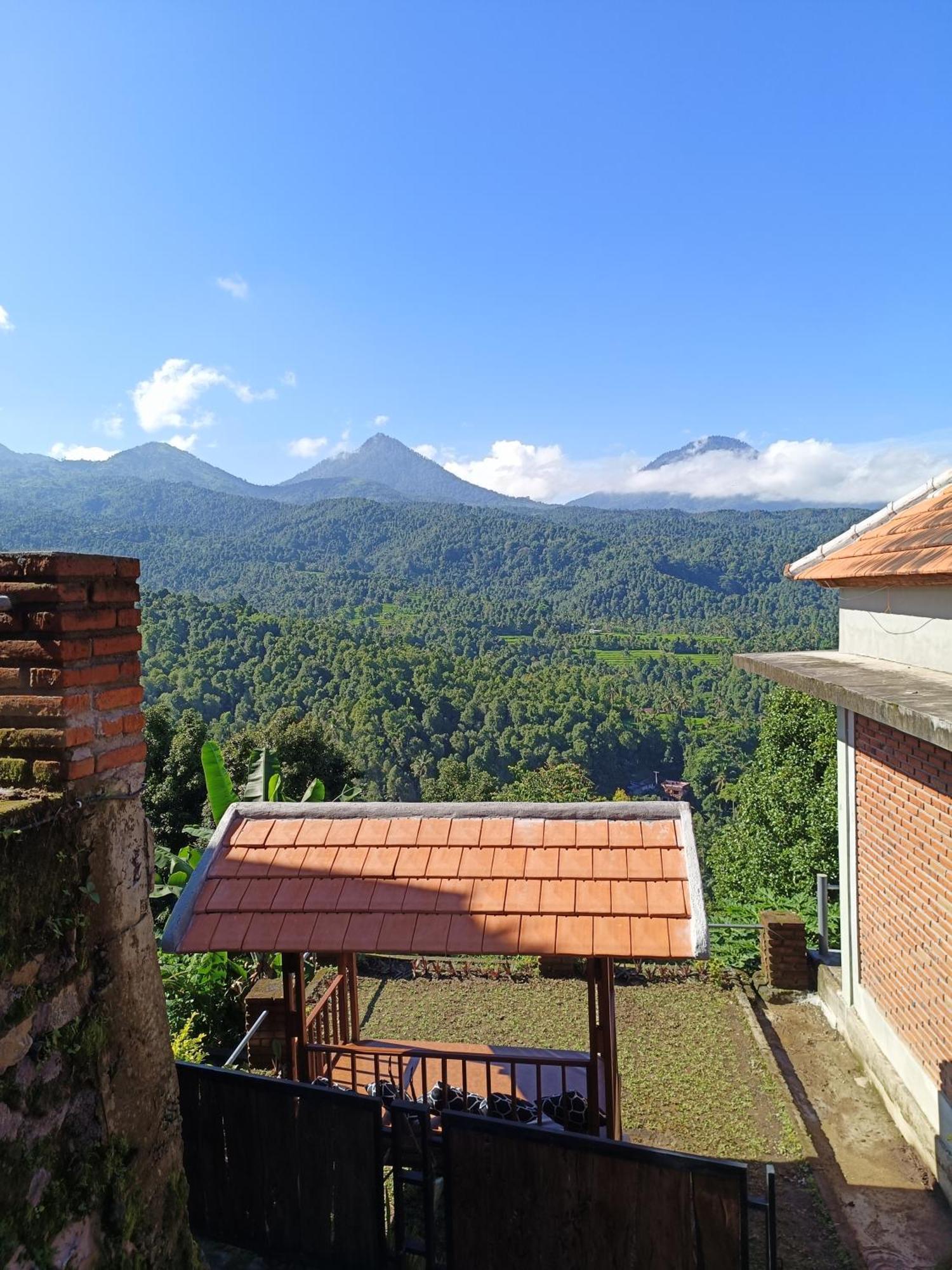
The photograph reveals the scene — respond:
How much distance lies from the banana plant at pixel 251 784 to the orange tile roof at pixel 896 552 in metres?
5.86

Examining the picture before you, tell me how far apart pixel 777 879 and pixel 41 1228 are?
47.3 ft

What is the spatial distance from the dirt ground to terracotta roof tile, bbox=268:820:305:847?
15.4ft

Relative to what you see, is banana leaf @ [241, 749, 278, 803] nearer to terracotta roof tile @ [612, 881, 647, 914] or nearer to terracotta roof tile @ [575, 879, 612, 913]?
terracotta roof tile @ [575, 879, 612, 913]

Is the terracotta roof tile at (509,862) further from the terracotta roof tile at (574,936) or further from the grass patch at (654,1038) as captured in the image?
the grass patch at (654,1038)

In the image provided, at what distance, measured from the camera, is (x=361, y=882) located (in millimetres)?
4891

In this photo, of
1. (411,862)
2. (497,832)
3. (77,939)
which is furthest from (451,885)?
(77,939)

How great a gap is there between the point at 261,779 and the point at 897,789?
9328mm

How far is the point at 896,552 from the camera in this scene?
6.62 m

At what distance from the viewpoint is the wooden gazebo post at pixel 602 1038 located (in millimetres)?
4984

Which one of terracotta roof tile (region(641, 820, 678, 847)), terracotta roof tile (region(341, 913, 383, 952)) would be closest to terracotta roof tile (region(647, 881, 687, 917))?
terracotta roof tile (region(641, 820, 678, 847))

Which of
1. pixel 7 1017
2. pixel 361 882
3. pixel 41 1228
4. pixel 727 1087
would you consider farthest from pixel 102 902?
pixel 727 1087

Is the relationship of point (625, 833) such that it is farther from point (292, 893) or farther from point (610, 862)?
point (292, 893)

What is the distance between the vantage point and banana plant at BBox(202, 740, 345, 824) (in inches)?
432

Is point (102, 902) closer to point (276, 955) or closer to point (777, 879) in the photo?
point (276, 955)
